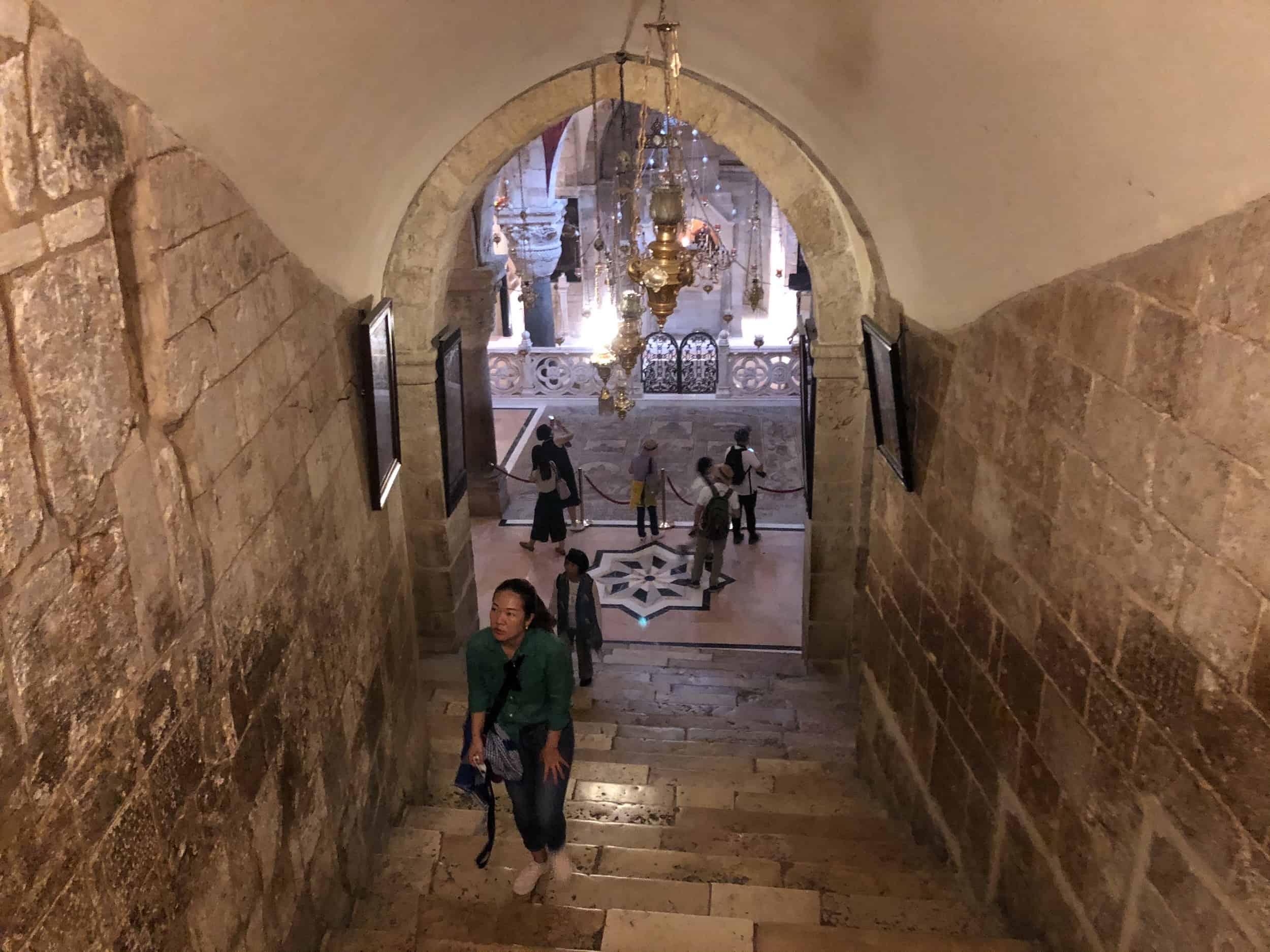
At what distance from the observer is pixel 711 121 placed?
529 cm

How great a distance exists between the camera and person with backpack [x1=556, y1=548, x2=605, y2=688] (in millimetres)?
5574

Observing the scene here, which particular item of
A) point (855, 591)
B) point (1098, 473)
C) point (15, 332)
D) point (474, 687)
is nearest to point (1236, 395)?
point (1098, 473)

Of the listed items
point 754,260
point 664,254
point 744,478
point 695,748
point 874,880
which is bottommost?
point 695,748

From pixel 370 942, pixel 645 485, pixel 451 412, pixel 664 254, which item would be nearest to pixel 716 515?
pixel 645 485

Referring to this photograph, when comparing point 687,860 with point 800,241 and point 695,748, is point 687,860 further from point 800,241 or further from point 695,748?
point 800,241

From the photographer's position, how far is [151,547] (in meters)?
1.94

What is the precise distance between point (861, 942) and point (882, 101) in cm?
265

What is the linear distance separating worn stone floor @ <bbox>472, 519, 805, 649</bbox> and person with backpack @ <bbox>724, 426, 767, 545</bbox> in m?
0.15

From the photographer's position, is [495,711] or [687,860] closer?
[495,711]

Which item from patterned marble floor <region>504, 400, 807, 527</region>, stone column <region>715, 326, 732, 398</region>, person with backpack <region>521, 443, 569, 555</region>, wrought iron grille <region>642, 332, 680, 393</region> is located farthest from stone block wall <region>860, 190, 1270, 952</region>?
wrought iron grille <region>642, 332, 680, 393</region>

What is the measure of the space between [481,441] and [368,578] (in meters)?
5.59

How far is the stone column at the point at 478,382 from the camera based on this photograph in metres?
8.67

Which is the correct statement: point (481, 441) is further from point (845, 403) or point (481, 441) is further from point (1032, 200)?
point (1032, 200)

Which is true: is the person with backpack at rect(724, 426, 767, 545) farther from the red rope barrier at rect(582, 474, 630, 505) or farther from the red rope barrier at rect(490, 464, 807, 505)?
the red rope barrier at rect(582, 474, 630, 505)
